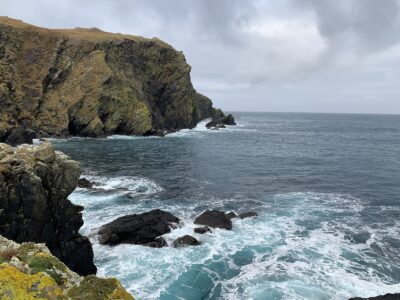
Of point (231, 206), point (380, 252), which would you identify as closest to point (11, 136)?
point (231, 206)

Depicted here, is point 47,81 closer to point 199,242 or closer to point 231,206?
point 231,206

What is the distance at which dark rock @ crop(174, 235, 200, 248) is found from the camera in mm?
32156

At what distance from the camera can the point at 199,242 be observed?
107 feet

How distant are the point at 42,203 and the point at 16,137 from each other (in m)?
65.6

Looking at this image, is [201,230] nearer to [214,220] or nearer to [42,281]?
[214,220]

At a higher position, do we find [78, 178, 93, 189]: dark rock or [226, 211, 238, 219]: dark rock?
[78, 178, 93, 189]: dark rock

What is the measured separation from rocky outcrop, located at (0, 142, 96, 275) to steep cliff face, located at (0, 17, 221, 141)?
2532 inches

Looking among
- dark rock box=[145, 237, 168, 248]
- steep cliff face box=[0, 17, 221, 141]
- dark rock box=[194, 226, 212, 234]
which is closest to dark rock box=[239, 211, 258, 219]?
dark rock box=[194, 226, 212, 234]

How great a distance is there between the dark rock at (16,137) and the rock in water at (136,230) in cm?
5681

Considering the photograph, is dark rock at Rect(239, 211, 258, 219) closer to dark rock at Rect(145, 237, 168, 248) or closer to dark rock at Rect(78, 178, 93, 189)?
dark rock at Rect(145, 237, 168, 248)

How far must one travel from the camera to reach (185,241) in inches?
1273

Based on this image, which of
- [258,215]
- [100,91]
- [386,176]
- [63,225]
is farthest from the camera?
[100,91]

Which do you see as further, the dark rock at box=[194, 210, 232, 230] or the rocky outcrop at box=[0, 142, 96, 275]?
the dark rock at box=[194, 210, 232, 230]

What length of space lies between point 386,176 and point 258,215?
33.4 metres
